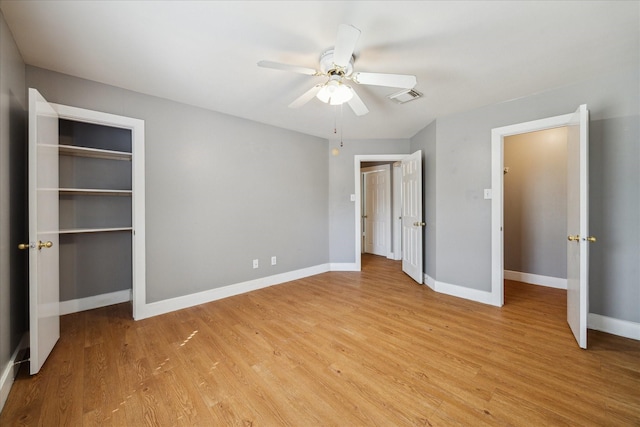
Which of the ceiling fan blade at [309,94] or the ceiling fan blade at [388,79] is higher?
the ceiling fan blade at [309,94]

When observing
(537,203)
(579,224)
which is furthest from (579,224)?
(537,203)

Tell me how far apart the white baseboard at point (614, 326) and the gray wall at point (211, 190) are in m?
3.39

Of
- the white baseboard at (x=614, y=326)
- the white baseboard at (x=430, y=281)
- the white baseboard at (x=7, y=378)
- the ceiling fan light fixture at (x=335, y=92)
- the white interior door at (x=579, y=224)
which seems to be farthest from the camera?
the white baseboard at (x=430, y=281)

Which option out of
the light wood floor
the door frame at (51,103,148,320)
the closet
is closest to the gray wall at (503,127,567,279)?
the light wood floor

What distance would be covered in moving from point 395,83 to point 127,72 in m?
2.35

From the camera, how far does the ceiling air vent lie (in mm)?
2590

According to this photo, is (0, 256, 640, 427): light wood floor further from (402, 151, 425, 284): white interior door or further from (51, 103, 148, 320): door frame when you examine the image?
(402, 151, 425, 284): white interior door

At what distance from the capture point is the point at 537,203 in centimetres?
382

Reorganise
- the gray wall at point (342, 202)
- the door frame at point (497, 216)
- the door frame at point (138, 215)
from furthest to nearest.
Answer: the gray wall at point (342, 202), the door frame at point (497, 216), the door frame at point (138, 215)

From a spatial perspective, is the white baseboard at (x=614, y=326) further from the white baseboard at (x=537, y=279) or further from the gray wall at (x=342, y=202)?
the gray wall at (x=342, y=202)

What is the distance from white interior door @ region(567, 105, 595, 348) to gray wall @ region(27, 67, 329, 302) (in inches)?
126

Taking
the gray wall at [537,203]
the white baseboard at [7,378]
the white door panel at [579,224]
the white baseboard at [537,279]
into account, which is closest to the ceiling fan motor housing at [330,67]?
the white door panel at [579,224]

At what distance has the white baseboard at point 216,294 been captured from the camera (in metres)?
2.76

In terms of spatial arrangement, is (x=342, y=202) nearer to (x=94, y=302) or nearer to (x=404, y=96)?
(x=404, y=96)
